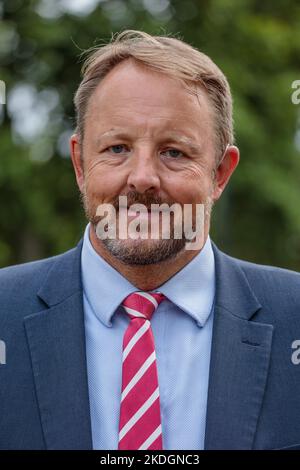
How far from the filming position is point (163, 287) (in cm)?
271

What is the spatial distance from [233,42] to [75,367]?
302 inches

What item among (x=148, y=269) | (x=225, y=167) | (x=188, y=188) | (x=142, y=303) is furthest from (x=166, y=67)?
(x=142, y=303)

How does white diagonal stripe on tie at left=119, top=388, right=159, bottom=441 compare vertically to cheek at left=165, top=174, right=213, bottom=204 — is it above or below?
below

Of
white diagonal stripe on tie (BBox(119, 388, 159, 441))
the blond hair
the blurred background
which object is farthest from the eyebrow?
the blurred background

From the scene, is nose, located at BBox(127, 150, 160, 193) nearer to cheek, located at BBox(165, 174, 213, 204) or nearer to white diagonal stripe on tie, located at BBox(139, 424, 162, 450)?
cheek, located at BBox(165, 174, 213, 204)

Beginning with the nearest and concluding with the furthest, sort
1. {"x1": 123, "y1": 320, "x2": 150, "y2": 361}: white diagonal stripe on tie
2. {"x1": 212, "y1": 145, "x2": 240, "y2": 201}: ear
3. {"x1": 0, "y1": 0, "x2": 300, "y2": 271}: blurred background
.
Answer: {"x1": 123, "y1": 320, "x2": 150, "y2": 361}: white diagonal stripe on tie → {"x1": 212, "y1": 145, "x2": 240, "y2": 201}: ear → {"x1": 0, "y1": 0, "x2": 300, "y2": 271}: blurred background

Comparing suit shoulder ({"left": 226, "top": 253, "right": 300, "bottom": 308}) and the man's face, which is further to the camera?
suit shoulder ({"left": 226, "top": 253, "right": 300, "bottom": 308})

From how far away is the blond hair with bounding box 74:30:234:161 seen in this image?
270 cm

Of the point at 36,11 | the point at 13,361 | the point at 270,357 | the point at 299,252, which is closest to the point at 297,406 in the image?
the point at 270,357

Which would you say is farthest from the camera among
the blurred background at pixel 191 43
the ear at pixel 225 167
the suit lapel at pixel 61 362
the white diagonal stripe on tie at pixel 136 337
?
the blurred background at pixel 191 43

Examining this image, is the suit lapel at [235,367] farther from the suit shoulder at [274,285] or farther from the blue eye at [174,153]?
the blue eye at [174,153]

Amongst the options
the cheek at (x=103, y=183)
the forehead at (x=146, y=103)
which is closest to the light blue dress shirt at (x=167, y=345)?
the cheek at (x=103, y=183)

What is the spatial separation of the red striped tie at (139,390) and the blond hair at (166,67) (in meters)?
0.70

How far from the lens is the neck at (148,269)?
2.71m
